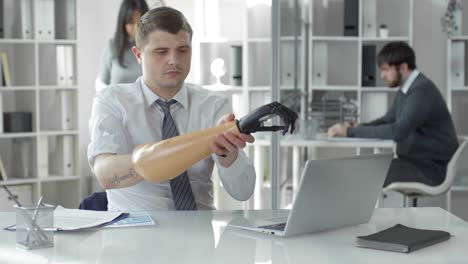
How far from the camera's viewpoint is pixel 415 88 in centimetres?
419

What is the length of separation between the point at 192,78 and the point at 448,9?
6.34 feet

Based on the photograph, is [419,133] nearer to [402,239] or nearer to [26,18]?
[402,239]

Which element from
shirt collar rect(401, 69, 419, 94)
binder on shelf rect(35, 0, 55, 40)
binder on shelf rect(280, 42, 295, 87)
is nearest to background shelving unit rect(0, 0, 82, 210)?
binder on shelf rect(35, 0, 55, 40)

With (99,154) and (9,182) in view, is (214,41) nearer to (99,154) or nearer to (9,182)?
(9,182)

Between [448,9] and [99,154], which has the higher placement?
[448,9]

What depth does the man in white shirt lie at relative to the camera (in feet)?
7.00

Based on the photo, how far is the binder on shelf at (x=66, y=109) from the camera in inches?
216

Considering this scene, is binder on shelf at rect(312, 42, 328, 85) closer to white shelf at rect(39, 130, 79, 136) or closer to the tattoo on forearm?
white shelf at rect(39, 130, 79, 136)

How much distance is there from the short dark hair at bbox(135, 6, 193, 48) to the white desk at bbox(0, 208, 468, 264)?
584 mm

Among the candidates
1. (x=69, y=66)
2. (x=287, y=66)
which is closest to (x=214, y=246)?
(x=287, y=66)

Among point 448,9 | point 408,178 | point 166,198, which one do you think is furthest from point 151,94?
point 448,9

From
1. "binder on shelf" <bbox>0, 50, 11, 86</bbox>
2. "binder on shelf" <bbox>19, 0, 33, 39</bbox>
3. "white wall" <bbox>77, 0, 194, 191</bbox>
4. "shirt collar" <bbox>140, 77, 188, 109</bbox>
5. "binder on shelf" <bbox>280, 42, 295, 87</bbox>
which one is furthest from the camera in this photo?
"white wall" <bbox>77, 0, 194, 191</bbox>

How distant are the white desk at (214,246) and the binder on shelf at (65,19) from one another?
12.3 ft

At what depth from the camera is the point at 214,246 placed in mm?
1599
